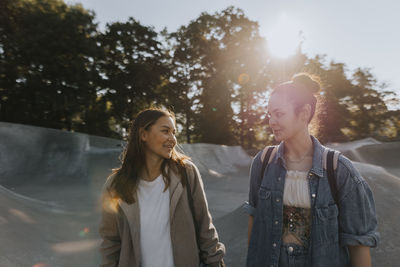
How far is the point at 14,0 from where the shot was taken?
840 inches

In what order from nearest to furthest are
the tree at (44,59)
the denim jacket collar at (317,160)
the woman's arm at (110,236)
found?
1. the denim jacket collar at (317,160)
2. the woman's arm at (110,236)
3. the tree at (44,59)

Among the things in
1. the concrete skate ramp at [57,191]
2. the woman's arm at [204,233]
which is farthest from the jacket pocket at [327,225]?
the concrete skate ramp at [57,191]

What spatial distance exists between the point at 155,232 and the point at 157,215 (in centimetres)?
13

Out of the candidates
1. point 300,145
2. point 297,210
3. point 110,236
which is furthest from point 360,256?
point 110,236

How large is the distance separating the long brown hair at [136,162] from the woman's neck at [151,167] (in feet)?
0.11

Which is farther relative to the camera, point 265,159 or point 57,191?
point 57,191

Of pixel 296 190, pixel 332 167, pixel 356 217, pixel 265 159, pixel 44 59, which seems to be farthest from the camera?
pixel 44 59

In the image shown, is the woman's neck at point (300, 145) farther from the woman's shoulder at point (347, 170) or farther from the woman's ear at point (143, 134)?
the woman's ear at point (143, 134)

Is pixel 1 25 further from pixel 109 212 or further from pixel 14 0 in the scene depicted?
pixel 109 212

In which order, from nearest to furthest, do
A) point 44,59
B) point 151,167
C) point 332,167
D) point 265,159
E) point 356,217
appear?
point 356,217 < point 332,167 < point 265,159 < point 151,167 < point 44,59

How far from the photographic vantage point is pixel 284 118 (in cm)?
182

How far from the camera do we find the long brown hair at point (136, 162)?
204 cm

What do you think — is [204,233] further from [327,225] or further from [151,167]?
[327,225]

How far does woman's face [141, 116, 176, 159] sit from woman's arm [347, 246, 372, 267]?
57.8 inches
